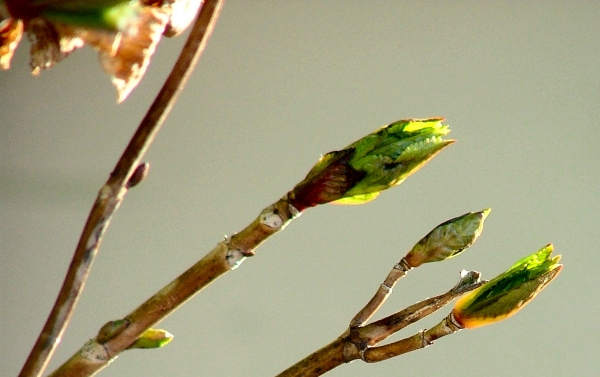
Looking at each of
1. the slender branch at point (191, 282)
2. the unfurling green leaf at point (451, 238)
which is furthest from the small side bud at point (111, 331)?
the unfurling green leaf at point (451, 238)

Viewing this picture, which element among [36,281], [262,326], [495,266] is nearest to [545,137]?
[495,266]

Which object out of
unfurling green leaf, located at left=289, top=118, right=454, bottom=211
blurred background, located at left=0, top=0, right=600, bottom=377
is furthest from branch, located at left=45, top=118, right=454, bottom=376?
blurred background, located at left=0, top=0, right=600, bottom=377

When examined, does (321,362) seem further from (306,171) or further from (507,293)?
(306,171)

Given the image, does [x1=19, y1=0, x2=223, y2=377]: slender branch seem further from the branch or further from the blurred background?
the blurred background

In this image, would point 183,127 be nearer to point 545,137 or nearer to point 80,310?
point 80,310

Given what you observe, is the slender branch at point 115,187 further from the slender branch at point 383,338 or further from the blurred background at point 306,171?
the blurred background at point 306,171

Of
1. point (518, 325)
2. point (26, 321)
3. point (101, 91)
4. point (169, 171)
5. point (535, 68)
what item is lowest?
point (26, 321)
